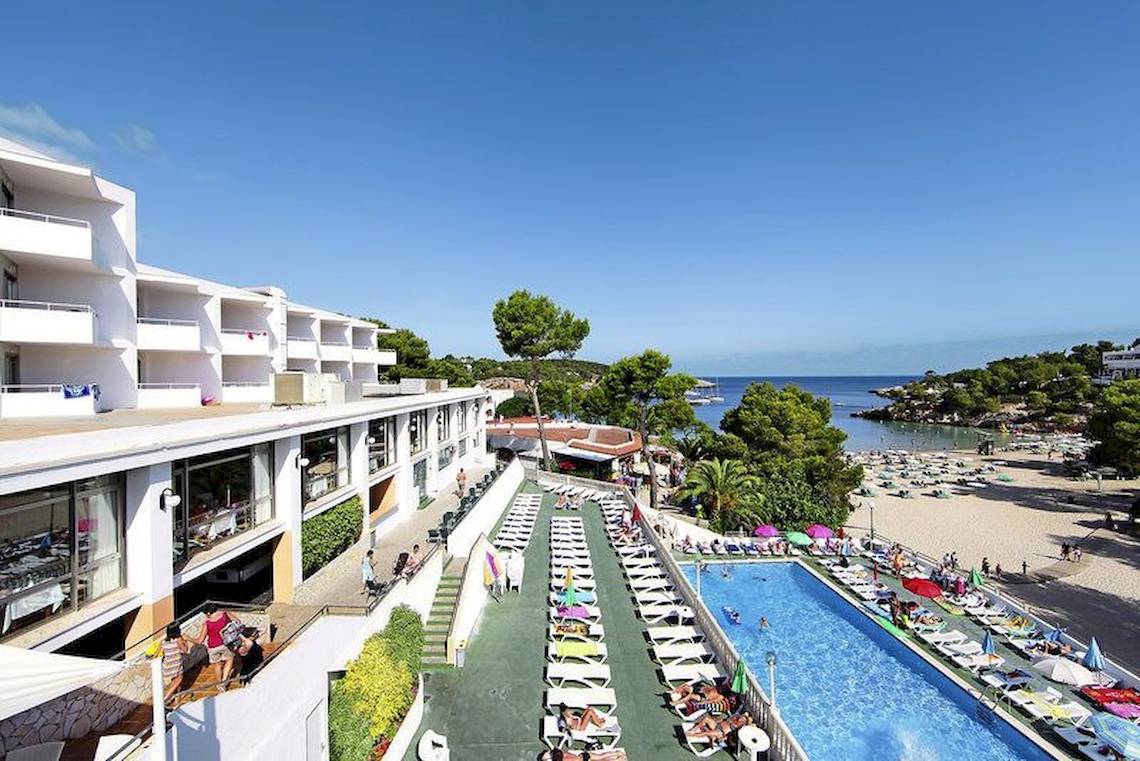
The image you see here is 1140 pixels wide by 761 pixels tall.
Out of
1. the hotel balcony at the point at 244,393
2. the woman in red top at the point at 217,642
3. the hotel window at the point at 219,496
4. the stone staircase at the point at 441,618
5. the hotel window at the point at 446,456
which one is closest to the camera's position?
the woman in red top at the point at 217,642

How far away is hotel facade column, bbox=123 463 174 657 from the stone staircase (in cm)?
667

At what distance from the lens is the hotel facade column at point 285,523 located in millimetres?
11750

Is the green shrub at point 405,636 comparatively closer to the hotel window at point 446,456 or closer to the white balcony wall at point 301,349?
the hotel window at point 446,456

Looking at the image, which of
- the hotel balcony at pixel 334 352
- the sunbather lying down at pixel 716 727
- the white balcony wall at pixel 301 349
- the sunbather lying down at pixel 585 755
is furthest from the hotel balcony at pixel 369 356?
the sunbather lying down at pixel 716 727

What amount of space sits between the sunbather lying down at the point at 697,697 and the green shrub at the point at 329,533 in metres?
9.42

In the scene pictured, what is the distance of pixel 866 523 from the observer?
110ft

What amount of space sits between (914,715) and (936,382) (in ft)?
490

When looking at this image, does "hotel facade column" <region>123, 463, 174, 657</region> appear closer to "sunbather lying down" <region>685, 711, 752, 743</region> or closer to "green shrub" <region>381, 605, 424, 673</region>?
"green shrub" <region>381, 605, 424, 673</region>

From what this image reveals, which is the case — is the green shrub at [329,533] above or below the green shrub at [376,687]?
above

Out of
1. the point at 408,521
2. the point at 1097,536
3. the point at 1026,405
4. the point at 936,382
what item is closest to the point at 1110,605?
the point at 1097,536

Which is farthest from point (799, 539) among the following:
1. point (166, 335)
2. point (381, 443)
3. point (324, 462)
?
point (166, 335)

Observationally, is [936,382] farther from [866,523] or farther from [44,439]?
[44,439]

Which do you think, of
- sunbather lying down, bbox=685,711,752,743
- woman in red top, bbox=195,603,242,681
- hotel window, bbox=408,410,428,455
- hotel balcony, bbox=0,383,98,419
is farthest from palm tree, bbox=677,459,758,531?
hotel balcony, bbox=0,383,98,419

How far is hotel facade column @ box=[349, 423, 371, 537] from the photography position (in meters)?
15.5
